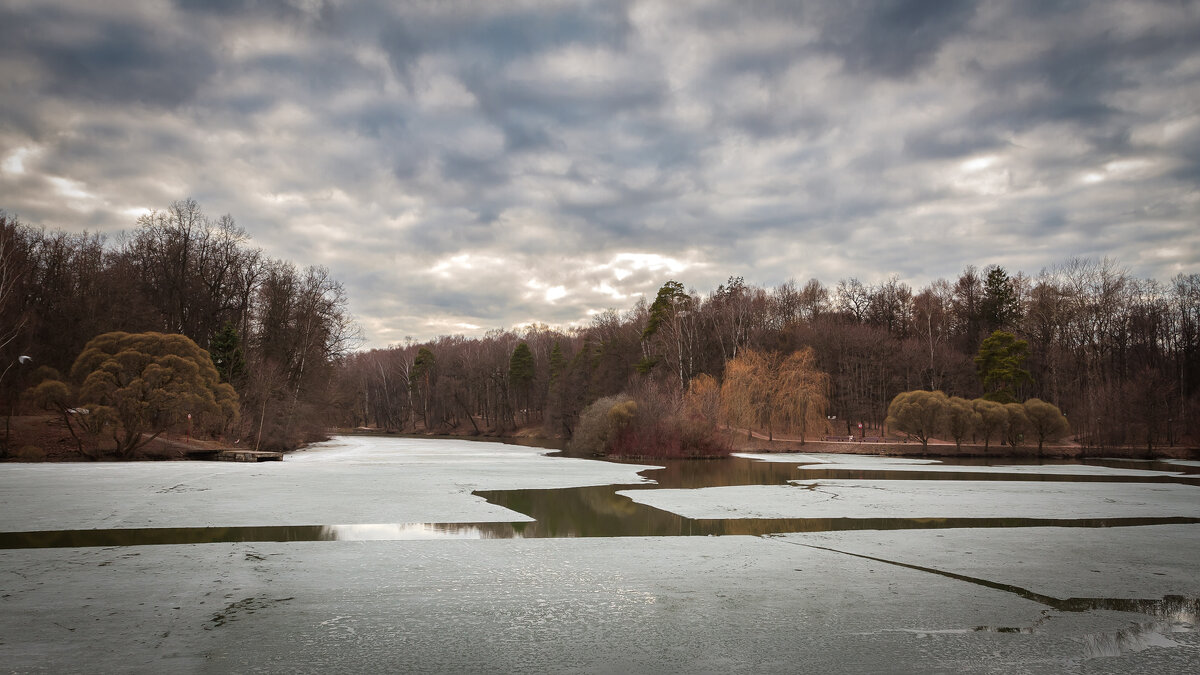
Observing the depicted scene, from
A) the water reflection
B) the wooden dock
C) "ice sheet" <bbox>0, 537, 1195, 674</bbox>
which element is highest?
"ice sheet" <bbox>0, 537, 1195, 674</bbox>

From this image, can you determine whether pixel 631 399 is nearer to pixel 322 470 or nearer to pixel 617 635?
pixel 322 470

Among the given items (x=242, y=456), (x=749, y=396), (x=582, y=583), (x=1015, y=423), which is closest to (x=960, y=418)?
(x=1015, y=423)

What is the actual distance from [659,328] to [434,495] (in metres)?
46.8

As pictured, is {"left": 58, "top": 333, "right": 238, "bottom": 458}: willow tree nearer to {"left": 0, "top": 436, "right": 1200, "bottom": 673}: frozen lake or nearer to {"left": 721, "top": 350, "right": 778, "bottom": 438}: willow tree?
{"left": 0, "top": 436, "right": 1200, "bottom": 673}: frozen lake

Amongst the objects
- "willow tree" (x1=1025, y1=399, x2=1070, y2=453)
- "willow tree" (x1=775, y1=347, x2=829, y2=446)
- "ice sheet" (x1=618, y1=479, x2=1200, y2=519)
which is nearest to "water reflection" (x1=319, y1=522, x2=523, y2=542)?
"ice sheet" (x1=618, y1=479, x2=1200, y2=519)

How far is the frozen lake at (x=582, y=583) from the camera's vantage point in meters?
5.32

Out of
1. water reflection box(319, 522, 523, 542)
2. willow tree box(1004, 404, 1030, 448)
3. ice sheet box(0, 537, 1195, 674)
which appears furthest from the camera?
willow tree box(1004, 404, 1030, 448)

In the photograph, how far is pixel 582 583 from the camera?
25.6 ft

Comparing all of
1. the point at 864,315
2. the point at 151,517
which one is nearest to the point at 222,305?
the point at 151,517

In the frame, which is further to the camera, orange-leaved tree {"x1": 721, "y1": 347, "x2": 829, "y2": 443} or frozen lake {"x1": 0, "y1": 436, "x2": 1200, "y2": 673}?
orange-leaved tree {"x1": 721, "y1": 347, "x2": 829, "y2": 443}

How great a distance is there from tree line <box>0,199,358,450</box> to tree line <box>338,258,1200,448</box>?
600 cm

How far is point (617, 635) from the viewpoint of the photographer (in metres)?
5.81

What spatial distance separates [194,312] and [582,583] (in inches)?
1799

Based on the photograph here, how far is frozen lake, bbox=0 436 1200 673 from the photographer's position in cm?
532
